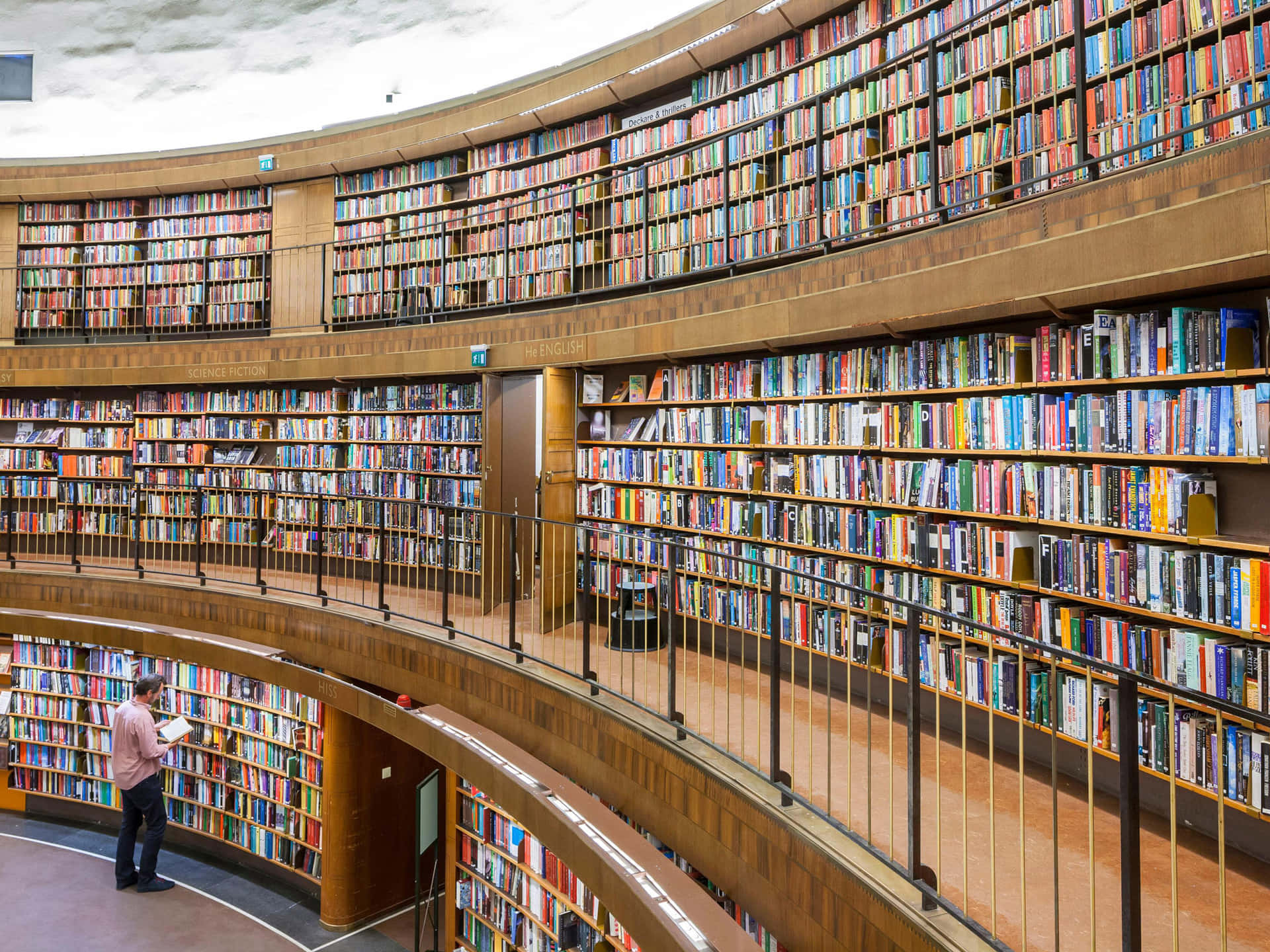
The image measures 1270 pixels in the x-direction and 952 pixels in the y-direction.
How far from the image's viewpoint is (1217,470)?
2773 millimetres

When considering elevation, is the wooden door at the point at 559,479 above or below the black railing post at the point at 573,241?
below

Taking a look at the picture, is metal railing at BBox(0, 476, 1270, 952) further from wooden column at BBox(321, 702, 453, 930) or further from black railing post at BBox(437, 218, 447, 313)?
black railing post at BBox(437, 218, 447, 313)

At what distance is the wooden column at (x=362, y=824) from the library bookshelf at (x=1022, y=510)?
2.99 metres

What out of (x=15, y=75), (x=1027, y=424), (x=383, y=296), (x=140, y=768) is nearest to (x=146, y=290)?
(x=15, y=75)

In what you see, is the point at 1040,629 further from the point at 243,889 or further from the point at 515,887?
the point at 243,889

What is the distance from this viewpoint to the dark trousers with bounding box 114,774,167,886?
6117mm

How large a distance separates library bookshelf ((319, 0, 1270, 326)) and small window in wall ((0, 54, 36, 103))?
2988mm

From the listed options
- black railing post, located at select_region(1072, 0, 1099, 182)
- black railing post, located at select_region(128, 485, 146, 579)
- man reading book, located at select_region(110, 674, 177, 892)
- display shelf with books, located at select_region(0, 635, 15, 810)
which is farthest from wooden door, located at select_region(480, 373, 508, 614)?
Answer: display shelf with books, located at select_region(0, 635, 15, 810)

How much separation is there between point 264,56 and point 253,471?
3.72 m

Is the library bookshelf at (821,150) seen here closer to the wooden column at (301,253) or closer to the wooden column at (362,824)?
the wooden column at (301,253)

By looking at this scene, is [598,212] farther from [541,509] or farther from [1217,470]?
[1217,470]

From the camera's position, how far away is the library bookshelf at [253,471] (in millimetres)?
6676

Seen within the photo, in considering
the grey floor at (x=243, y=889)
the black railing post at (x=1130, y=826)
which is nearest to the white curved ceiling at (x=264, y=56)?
the black railing post at (x=1130, y=826)

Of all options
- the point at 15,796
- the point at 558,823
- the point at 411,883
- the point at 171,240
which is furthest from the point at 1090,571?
the point at 15,796
